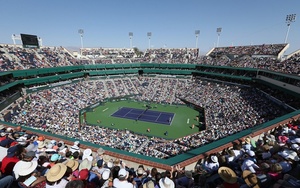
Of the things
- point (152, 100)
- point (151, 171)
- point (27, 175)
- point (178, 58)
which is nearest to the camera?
point (27, 175)

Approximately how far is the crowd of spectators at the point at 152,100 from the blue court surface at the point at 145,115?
668cm

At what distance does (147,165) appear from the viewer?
6.84m

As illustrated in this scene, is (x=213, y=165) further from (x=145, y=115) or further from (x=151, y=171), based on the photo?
(x=145, y=115)

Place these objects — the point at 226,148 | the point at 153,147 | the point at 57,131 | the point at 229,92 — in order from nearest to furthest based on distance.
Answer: the point at 226,148 < the point at 153,147 < the point at 57,131 < the point at 229,92

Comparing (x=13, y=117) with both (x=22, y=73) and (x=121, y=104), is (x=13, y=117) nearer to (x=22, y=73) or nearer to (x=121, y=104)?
(x=22, y=73)

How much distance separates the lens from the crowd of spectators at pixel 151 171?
463cm

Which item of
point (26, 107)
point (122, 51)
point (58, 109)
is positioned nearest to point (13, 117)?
point (26, 107)

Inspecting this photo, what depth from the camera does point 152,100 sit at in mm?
40906

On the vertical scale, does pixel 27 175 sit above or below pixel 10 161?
below

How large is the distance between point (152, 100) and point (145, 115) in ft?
28.4

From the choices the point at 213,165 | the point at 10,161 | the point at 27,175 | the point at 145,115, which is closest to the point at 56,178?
the point at 27,175

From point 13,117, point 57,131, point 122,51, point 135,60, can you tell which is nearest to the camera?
point 57,131

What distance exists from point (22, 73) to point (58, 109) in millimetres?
12101

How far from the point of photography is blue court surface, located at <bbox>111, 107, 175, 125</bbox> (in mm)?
30594
